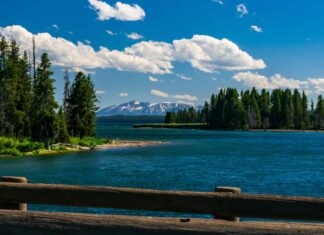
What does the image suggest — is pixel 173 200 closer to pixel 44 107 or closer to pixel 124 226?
pixel 124 226

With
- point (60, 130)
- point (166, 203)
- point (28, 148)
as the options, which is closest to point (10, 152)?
point (28, 148)

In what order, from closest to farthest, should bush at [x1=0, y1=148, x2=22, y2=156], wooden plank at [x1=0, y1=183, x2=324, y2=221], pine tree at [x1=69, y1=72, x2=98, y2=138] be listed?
wooden plank at [x1=0, y1=183, x2=324, y2=221], bush at [x1=0, y1=148, x2=22, y2=156], pine tree at [x1=69, y1=72, x2=98, y2=138]

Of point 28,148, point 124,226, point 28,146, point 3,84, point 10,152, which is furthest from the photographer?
point 3,84

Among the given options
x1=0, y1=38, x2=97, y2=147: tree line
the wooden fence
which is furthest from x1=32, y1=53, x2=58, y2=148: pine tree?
the wooden fence

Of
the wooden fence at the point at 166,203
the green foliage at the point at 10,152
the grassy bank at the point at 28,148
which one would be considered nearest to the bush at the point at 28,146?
the grassy bank at the point at 28,148

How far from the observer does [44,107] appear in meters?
76.8

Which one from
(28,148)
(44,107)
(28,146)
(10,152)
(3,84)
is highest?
(3,84)

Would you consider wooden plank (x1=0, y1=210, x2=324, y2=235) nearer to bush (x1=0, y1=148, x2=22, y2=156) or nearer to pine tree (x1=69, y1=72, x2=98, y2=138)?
bush (x1=0, y1=148, x2=22, y2=156)

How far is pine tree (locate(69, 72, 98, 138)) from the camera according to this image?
94.6 meters

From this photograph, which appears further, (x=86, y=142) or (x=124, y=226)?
(x=86, y=142)

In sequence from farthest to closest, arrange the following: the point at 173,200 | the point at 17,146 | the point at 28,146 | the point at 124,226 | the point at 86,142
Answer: the point at 86,142 → the point at 28,146 → the point at 17,146 → the point at 173,200 → the point at 124,226

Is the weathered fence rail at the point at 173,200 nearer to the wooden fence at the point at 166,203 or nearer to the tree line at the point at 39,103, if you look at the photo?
the wooden fence at the point at 166,203

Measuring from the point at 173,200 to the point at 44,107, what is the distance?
74601 millimetres

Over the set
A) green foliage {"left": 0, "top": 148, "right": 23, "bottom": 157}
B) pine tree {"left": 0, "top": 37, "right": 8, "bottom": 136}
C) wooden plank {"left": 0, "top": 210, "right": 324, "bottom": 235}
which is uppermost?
pine tree {"left": 0, "top": 37, "right": 8, "bottom": 136}
